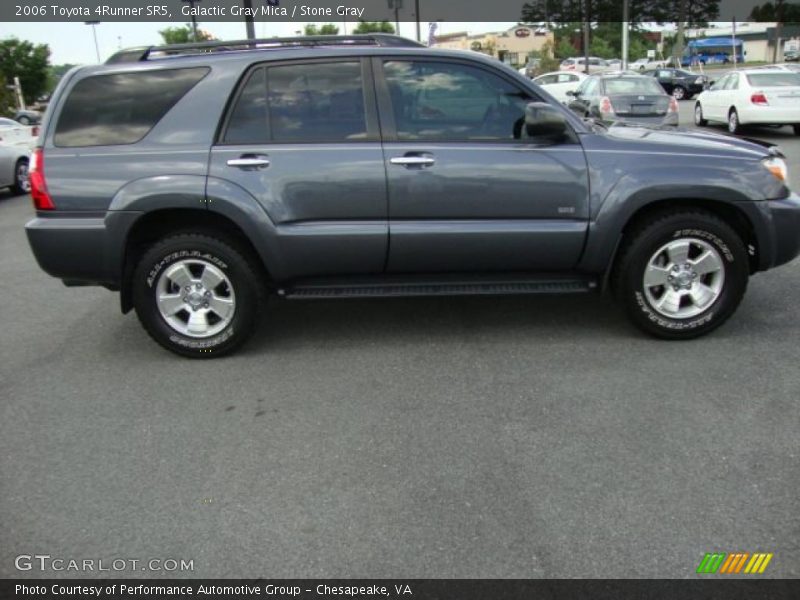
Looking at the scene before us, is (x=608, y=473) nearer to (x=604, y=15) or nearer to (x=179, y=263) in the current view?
(x=179, y=263)

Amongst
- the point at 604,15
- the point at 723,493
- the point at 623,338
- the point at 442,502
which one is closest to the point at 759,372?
the point at 623,338

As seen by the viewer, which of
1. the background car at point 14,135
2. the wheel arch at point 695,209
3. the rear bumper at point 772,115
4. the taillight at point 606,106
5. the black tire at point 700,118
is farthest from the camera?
the black tire at point 700,118

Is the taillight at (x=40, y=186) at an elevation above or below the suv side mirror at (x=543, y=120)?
below

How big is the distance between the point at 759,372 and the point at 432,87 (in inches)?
101

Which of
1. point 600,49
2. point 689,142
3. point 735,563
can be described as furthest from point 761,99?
point 600,49

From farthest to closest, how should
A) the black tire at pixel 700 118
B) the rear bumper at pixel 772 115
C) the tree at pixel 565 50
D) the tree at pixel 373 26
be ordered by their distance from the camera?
the tree at pixel 565 50
the tree at pixel 373 26
the black tire at pixel 700 118
the rear bumper at pixel 772 115

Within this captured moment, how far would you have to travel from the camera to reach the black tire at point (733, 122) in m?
16.6

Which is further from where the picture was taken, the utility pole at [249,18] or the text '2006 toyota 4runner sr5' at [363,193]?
the utility pole at [249,18]

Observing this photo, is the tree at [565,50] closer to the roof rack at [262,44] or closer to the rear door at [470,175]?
the roof rack at [262,44]

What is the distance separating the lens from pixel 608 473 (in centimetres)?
318

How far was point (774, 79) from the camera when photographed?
16266mm

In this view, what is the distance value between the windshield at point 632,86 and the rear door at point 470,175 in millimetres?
11840

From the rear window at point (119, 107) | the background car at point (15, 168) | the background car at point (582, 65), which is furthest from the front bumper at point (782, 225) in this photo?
the background car at point (582, 65)
